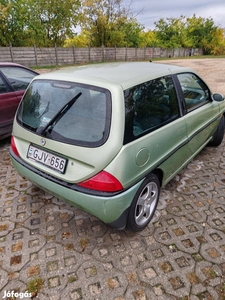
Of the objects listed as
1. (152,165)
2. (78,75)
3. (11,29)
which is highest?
(11,29)

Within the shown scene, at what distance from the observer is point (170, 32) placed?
3800 cm

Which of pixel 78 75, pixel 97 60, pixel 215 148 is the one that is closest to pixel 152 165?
pixel 78 75

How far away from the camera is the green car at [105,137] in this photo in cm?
170

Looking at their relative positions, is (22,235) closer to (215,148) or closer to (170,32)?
(215,148)

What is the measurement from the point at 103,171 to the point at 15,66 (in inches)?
148

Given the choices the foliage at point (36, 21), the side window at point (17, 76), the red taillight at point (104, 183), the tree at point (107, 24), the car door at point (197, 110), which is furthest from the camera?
the tree at point (107, 24)

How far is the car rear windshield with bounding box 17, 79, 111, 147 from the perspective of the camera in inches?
68.1

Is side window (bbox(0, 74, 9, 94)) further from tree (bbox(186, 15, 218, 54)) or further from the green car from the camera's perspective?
tree (bbox(186, 15, 218, 54))

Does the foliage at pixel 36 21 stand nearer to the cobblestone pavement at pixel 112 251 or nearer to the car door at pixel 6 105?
the car door at pixel 6 105

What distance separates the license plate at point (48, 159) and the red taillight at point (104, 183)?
0.31 metres

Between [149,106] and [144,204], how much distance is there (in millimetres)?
1006

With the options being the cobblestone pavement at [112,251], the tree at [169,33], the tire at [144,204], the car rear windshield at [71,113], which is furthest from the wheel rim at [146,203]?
the tree at [169,33]

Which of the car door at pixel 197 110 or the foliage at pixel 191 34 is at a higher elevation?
the foliage at pixel 191 34

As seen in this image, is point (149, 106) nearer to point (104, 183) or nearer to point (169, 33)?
point (104, 183)
